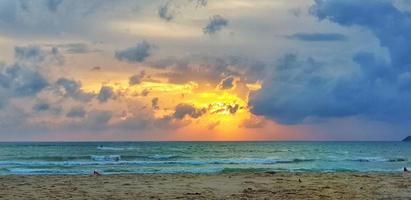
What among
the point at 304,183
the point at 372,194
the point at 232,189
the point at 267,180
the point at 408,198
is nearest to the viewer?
the point at 408,198

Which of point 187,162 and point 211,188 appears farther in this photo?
point 187,162

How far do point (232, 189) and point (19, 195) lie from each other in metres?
7.45

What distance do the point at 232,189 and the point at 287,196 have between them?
8.73 feet

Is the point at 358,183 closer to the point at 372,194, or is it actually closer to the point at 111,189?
the point at 372,194

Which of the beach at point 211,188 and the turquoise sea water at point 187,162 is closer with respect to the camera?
the beach at point 211,188

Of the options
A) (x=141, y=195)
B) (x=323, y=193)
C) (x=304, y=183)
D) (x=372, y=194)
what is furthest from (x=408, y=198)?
(x=141, y=195)

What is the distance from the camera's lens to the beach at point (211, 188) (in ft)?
53.7

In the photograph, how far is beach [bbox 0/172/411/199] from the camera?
1638 centimetres

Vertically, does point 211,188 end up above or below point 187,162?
below

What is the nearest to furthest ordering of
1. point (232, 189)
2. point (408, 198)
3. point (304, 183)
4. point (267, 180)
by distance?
point (408, 198) → point (232, 189) → point (304, 183) → point (267, 180)

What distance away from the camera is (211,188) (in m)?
18.5

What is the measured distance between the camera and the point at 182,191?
1773 centimetres

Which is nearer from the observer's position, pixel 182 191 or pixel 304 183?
pixel 182 191

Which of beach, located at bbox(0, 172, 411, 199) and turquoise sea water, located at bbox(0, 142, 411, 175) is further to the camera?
turquoise sea water, located at bbox(0, 142, 411, 175)
